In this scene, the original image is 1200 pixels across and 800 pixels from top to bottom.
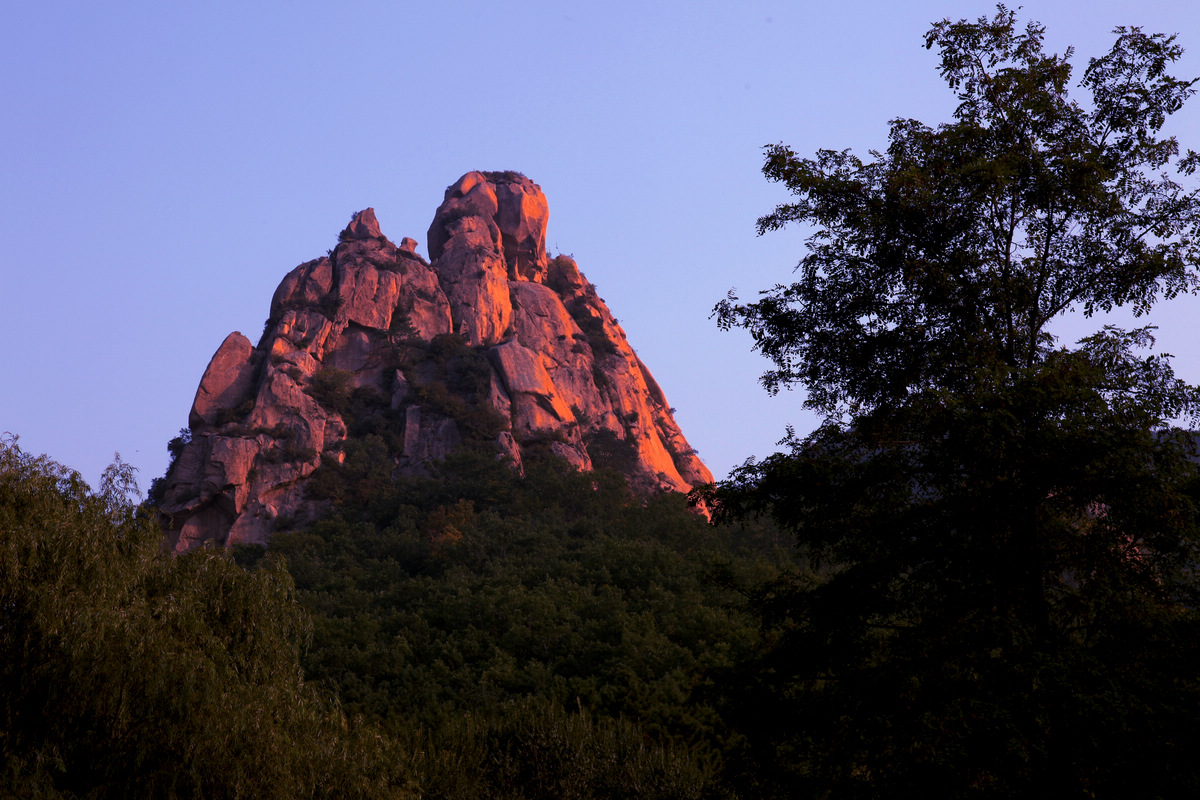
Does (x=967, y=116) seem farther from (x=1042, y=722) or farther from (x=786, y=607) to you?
(x=1042, y=722)

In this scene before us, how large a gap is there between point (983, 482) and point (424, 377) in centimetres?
6439

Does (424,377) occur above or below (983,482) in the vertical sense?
above

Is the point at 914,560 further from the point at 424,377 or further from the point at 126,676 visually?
the point at 424,377

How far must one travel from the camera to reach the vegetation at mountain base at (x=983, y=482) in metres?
10.1

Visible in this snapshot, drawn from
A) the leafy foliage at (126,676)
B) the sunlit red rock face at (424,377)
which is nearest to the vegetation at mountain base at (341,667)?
the leafy foliage at (126,676)

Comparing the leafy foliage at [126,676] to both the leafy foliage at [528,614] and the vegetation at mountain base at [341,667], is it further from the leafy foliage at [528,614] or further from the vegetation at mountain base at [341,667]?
the leafy foliage at [528,614]

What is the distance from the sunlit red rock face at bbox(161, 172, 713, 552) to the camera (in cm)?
6234

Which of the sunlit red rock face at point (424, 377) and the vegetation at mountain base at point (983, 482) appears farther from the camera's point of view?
the sunlit red rock face at point (424, 377)

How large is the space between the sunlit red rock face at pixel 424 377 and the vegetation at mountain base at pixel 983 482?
51746 mm

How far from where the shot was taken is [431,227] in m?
88.7

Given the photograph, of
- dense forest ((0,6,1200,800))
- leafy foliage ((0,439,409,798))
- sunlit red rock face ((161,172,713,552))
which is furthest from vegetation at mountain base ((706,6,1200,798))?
sunlit red rock face ((161,172,713,552))

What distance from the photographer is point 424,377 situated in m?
72.9

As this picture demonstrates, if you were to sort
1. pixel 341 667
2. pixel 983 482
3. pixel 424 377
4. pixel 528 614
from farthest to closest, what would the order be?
pixel 424 377 → pixel 528 614 → pixel 341 667 → pixel 983 482

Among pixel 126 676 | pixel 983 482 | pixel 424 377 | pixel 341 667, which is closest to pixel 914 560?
pixel 983 482
